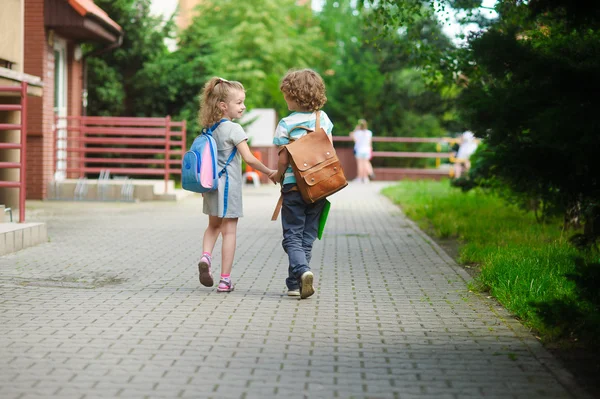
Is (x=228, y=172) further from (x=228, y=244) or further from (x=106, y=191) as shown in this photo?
(x=106, y=191)

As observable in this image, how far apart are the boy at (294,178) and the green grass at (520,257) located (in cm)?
151

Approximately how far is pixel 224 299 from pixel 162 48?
771 inches

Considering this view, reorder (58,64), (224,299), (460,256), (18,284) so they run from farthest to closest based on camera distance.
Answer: (58,64), (460,256), (18,284), (224,299)

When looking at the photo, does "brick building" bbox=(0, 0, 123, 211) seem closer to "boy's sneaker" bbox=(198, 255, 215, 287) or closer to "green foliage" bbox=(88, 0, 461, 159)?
"green foliage" bbox=(88, 0, 461, 159)

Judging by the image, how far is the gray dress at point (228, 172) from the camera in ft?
26.8

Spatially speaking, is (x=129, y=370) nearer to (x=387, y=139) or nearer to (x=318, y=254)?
(x=318, y=254)

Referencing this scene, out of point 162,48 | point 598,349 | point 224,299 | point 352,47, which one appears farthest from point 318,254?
point 352,47

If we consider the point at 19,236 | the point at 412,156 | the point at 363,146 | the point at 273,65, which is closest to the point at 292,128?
the point at 19,236

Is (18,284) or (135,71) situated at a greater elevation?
(135,71)

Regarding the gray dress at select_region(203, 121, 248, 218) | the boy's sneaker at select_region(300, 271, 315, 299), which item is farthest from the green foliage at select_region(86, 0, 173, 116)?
the boy's sneaker at select_region(300, 271, 315, 299)

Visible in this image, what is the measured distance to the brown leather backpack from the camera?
7711 mm

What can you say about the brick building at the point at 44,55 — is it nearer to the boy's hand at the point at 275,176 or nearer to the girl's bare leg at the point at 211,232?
the girl's bare leg at the point at 211,232

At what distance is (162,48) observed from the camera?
2661 centimetres

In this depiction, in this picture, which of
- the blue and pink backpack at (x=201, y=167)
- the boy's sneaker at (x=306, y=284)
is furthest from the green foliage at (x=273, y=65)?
the boy's sneaker at (x=306, y=284)
